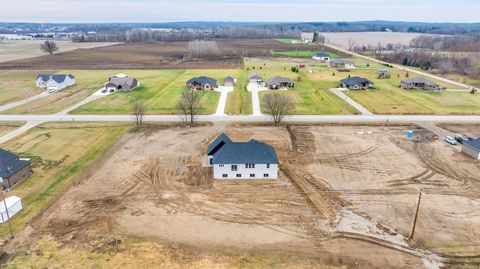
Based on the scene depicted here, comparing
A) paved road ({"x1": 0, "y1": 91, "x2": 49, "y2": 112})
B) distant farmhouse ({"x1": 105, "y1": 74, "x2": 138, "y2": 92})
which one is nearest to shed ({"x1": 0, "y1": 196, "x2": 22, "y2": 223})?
paved road ({"x1": 0, "y1": 91, "x2": 49, "y2": 112})

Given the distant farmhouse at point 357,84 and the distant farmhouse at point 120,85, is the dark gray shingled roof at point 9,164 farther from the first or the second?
the distant farmhouse at point 357,84

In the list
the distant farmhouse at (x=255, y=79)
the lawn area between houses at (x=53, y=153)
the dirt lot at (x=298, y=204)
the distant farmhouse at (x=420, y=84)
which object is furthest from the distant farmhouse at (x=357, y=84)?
the lawn area between houses at (x=53, y=153)

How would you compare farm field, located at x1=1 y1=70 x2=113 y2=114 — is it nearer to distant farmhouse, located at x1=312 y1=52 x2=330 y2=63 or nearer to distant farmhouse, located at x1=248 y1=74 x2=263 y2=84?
distant farmhouse, located at x1=248 y1=74 x2=263 y2=84

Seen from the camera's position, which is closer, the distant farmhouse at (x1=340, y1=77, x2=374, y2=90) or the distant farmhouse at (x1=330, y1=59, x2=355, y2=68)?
the distant farmhouse at (x1=340, y1=77, x2=374, y2=90)

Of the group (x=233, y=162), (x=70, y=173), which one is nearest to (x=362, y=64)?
(x=233, y=162)

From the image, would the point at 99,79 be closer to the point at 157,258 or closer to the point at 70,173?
the point at 70,173

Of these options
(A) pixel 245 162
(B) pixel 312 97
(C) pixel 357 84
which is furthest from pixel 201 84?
(A) pixel 245 162
